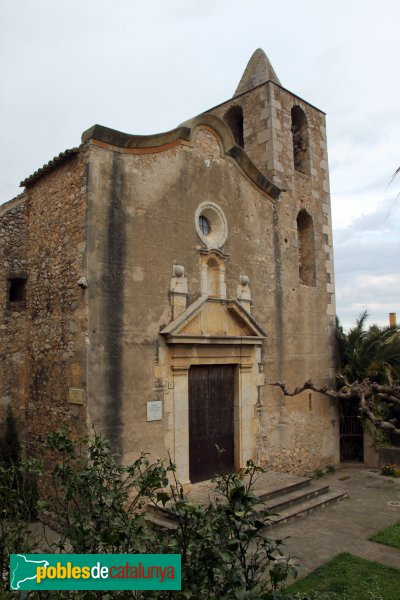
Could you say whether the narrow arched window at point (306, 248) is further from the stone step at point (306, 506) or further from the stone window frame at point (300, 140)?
the stone step at point (306, 506)

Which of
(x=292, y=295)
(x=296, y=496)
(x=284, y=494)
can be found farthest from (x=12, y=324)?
(x=292, y=295)

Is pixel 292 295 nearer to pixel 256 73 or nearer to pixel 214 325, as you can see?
pixel 214 325

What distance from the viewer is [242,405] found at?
32.4 ft

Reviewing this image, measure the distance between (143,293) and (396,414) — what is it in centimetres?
755

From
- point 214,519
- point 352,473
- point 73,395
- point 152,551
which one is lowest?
point 352,473

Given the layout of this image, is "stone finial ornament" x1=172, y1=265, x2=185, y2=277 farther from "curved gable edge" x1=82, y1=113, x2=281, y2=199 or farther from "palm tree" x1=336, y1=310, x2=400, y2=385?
"palm tree" x1=336, y1=310, x2=400, y2=385

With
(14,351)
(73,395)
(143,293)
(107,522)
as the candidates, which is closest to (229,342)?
(143,293)

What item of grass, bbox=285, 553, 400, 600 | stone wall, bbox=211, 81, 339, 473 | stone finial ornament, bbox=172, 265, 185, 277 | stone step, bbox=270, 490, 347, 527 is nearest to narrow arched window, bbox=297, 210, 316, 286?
stone wall, bbox=211, 81, 339, 473

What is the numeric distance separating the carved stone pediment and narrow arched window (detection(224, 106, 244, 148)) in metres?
5.33

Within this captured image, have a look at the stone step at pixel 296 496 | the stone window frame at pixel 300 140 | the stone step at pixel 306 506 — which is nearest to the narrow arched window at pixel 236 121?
the stone window frame at pixel 300 140

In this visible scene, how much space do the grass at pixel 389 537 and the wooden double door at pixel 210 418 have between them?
276 cm

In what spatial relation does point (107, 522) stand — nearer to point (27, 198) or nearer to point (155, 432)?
point (155, 432)

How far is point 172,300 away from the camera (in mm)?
8789

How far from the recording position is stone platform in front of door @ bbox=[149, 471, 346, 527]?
8.12m
